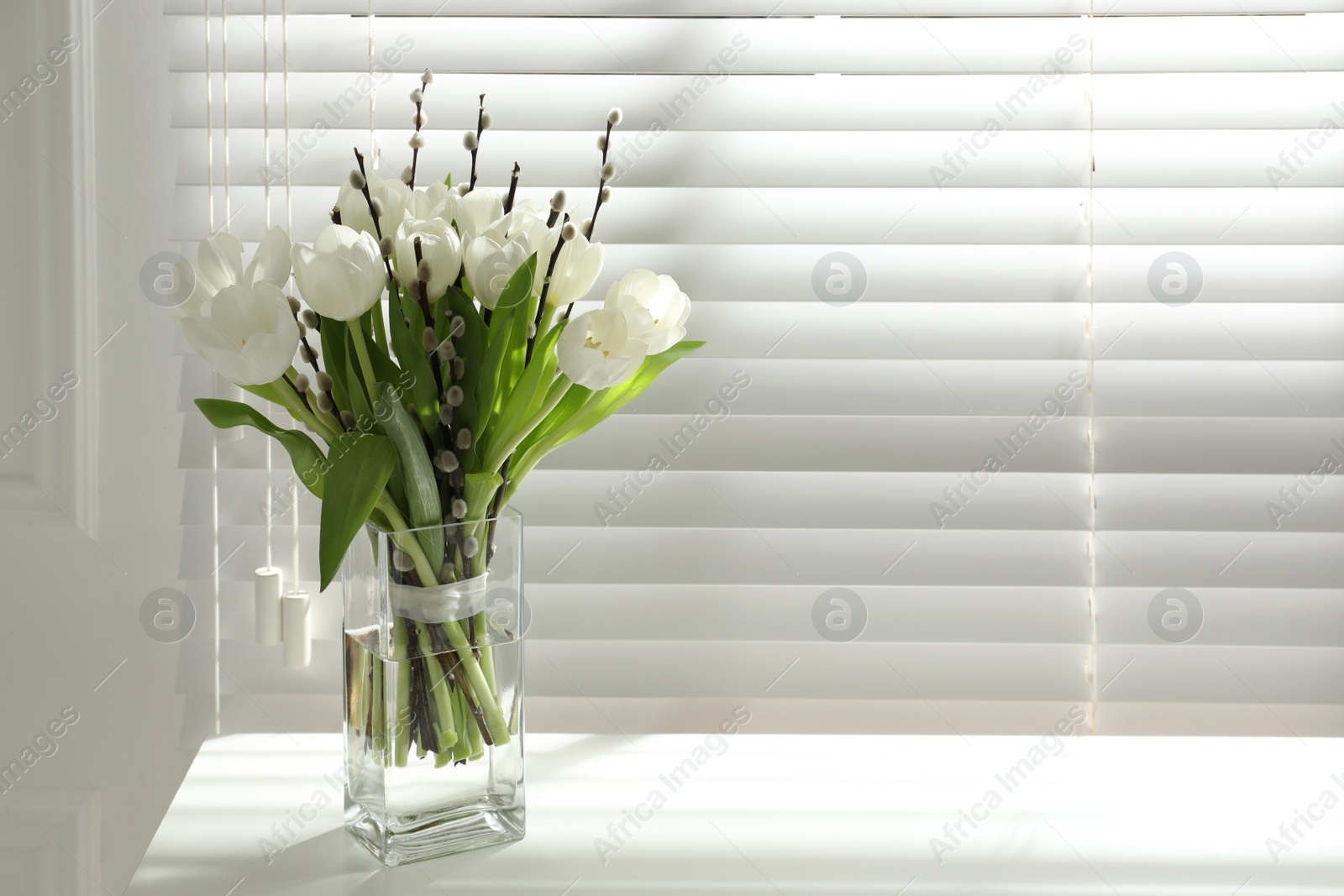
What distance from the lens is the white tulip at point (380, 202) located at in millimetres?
722

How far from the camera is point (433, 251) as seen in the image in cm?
68

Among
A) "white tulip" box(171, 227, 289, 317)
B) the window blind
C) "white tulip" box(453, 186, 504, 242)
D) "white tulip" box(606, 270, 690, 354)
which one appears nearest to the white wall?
the window blind

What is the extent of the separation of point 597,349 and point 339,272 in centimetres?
18

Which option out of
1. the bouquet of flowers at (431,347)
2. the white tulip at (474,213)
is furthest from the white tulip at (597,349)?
the white tulip at (474,213)

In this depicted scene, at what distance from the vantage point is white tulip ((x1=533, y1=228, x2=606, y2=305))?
2.35 feet

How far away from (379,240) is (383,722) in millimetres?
347

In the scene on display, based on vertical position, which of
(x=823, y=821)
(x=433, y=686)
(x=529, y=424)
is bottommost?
(x=823, y=821)

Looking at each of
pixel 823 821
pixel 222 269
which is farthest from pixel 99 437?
pixel 823 821

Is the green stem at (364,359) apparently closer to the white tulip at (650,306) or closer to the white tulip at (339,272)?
the white tulip at (339,272)

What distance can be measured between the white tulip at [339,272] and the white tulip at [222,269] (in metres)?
0.04

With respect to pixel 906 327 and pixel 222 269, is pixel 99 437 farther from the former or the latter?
pixel 906 327

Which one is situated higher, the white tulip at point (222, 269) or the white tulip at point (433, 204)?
the white tulip at point (433, 204)

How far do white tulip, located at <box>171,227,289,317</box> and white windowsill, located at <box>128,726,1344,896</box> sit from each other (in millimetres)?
415

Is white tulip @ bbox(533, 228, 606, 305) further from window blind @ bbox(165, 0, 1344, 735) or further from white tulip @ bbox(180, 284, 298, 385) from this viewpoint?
window blind @ bbox(165, 0, 1344, 735)
